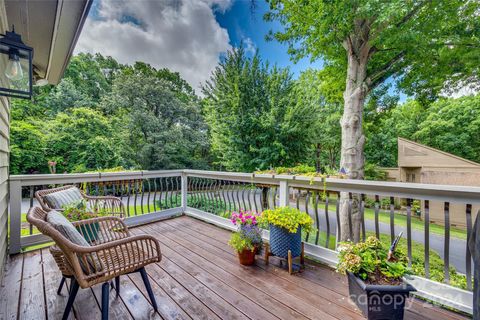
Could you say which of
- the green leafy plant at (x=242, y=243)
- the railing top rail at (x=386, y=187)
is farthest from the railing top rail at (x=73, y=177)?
the green leafy plant at (x=242, y=243)

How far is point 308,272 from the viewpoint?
232 centimetres

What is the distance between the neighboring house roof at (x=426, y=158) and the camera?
9.75 metres

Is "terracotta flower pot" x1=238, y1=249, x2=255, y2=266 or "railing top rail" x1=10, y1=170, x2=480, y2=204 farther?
"terracotta flower pot" x1=238, y1=249, x2=255, y2=266

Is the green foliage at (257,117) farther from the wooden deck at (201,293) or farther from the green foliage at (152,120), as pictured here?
the green foliage at (152,120)

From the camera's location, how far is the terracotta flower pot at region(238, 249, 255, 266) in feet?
8.02

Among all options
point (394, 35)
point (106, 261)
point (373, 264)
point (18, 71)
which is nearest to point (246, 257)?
point (373, 264)

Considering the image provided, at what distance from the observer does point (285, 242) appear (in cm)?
233

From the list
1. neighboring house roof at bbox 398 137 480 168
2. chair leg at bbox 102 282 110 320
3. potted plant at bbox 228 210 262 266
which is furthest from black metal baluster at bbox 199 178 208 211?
neighboring house roof at bbox 398 137 480 168

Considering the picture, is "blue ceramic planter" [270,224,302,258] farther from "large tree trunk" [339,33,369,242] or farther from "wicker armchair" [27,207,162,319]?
"large tree trunk" [339,33,369,242]

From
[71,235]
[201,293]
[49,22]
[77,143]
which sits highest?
[49,22]

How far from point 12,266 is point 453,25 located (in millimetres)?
7971

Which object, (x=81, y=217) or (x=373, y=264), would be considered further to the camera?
(x=81, y=217)

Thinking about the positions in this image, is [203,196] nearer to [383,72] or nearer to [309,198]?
[309,198]

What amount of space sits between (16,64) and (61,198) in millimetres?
1585
